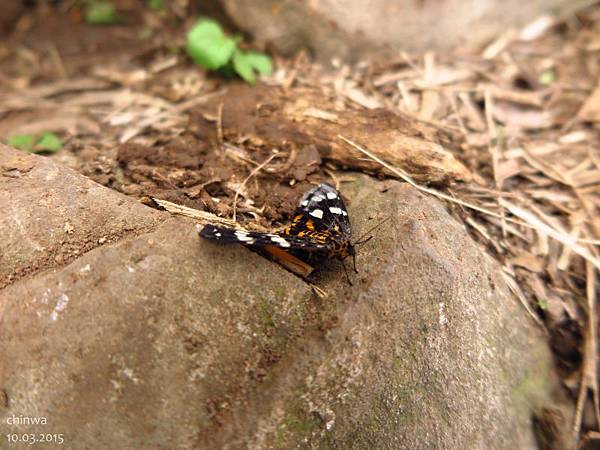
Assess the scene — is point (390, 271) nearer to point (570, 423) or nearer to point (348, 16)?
point (570, 423)

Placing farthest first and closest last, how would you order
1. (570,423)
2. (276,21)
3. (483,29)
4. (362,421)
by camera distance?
1. (483,29)
2. (276,21)
3. (570,423)
4. (362,421)

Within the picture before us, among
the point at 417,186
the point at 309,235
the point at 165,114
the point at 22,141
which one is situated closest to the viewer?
the point at 309,235

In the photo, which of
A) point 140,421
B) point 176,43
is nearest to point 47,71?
point 176,43

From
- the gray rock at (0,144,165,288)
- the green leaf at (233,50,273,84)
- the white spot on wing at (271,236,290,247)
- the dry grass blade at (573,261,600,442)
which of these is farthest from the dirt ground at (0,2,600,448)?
the white spot on wing at (271,236,290,247)

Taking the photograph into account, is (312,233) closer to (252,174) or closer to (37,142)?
(252,174)

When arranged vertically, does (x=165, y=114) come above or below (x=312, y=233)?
below

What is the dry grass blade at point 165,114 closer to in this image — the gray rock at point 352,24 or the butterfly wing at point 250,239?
the gray rock at point 352,24

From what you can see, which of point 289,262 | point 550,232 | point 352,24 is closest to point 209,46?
point 352,24

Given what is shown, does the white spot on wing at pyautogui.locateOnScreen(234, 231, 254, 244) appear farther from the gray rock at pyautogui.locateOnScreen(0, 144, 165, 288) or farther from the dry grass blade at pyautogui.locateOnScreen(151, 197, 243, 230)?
the gray rock at pyautogui.locateOnScreen(0, 144, 165, 288)
